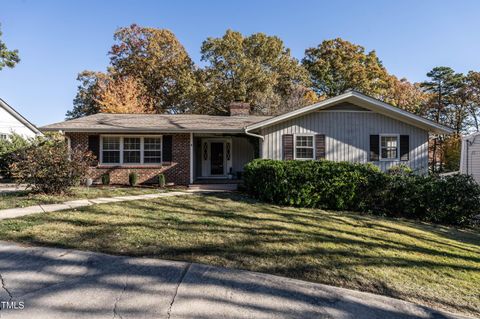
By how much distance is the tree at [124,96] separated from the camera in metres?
25.5

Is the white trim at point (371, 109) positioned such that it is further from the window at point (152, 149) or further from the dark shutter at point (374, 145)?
the window at point (152, 149)

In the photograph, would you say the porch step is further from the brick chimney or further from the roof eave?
the brick chimney

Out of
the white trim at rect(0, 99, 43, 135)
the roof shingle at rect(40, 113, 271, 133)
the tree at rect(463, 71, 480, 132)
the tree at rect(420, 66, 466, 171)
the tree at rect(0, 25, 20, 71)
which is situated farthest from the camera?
the tree at rect(420, 66, 466, 171)

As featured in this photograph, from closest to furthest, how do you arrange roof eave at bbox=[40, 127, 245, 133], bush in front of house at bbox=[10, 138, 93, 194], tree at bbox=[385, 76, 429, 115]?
bush in front of house at bbox=[10, 138, 93, 194] < roof eave at bbox=[40, 127, 245, 133] < tree at bbox=[385, 76, 429, 115]

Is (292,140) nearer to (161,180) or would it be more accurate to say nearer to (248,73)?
(161,180)

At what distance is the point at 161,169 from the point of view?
12812 millimetres

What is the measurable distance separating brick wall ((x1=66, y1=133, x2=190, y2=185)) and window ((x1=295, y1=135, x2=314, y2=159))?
4.93 m

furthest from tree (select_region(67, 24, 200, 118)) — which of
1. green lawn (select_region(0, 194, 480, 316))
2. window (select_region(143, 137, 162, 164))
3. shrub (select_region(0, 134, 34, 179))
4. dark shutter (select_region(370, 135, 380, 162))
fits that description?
green lawn (select_region(0, 194, 480, 316))

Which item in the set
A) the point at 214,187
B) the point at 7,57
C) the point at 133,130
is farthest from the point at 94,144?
the point at 7,57

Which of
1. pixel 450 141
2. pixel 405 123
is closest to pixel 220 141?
pixel 405 123

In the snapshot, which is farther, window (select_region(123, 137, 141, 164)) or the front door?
the front door

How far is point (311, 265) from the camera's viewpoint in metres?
3.98

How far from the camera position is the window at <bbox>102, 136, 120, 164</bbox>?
504 inches

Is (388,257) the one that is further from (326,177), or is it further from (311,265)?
(326,177)
